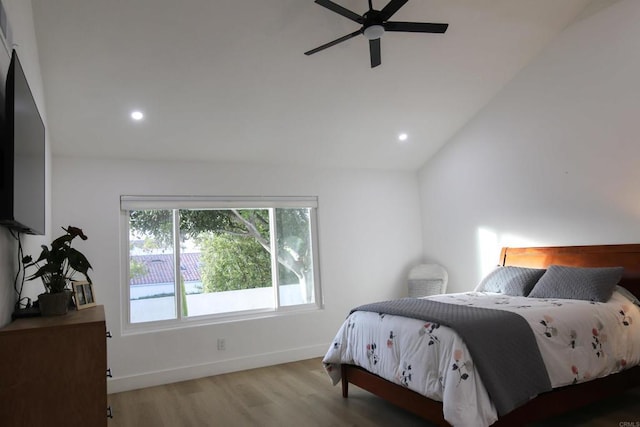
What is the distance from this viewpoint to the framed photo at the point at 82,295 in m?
2.50

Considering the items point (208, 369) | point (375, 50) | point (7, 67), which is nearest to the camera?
point (7, 67)

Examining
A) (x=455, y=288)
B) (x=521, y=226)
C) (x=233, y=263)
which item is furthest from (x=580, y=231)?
(x=233, y=263)

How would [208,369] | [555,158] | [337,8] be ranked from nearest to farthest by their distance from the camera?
1. [337,8]
2. [555,158]
3. [208,369]

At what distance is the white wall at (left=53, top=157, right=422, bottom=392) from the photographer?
4.12m

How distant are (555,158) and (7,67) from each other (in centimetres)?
431

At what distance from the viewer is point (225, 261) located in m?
4.82

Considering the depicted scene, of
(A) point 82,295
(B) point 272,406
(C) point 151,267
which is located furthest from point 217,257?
(A) point 82,295

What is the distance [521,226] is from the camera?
460cm

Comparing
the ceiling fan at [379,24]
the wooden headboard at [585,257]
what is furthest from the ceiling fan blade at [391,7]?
the wooden headboard at [585,257]

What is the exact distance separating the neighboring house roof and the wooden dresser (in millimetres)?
2538

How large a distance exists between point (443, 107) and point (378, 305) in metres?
2.44

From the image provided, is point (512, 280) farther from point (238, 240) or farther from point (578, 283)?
point (238, 240)

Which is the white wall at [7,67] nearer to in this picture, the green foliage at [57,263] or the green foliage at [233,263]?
the green foliage at [57,263]

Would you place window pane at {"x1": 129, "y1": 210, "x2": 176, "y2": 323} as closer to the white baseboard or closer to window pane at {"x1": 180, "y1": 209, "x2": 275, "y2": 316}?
window pane at {"x1": 180, "y1": 209, "x2": 275, "y2": 316}
